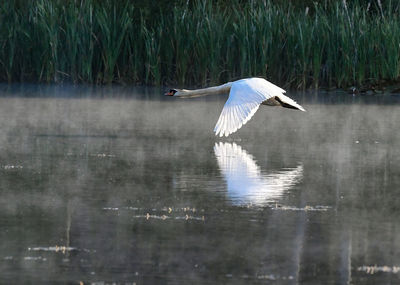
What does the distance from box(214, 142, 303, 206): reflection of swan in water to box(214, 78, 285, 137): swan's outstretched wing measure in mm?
289

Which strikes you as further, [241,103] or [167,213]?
[241,103]

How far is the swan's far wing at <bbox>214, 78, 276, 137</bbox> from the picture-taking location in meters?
10.4

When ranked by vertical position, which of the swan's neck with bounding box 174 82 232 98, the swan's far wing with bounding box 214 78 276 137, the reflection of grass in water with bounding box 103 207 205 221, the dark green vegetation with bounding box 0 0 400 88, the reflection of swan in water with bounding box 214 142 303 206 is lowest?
the reflection of grass in water with bounding box 103 207 205 221

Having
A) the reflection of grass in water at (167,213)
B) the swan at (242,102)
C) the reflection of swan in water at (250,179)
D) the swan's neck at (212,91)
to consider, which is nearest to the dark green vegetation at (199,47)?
the swan's neck at (212,91)

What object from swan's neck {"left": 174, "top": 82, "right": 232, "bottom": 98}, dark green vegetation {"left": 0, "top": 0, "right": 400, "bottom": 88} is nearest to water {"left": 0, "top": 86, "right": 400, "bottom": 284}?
swan's neck {"left": 174, "top": 82, "right": 232, "bottom": 98}

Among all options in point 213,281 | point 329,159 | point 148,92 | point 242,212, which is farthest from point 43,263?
point 148,92

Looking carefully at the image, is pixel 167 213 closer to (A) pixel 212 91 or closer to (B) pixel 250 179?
(B) pixel 250 179

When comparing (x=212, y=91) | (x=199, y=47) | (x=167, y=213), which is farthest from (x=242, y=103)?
(x=199, y=47)

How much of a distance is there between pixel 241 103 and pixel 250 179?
2.41 metres

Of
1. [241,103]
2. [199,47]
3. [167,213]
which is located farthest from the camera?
[199,47]

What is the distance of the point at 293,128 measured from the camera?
1290 cm

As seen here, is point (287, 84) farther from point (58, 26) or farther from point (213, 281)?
point (213, 281)

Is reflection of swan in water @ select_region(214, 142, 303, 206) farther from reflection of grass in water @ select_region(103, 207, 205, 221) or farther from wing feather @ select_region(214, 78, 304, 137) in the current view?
reflection of grass in water @ select_region(103, 207, 205, 221)

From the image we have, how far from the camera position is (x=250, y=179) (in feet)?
27.8
